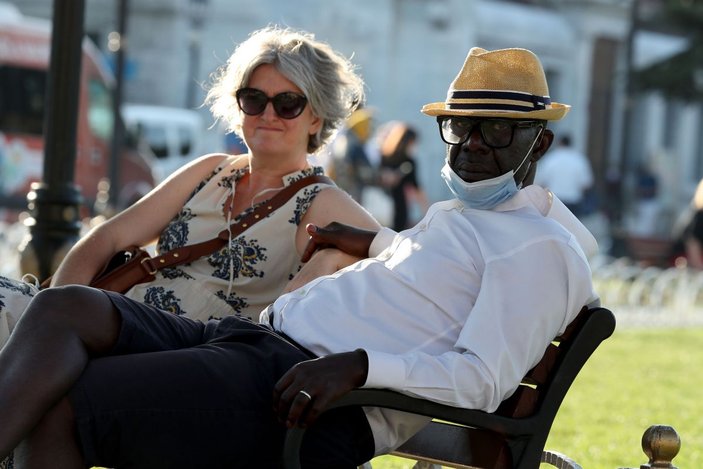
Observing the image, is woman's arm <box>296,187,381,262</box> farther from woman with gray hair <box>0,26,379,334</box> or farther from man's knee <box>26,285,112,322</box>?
man's knee <box>26,285,112,322</box>

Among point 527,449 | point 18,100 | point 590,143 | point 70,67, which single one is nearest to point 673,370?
point 70,67

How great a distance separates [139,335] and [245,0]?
26.5m

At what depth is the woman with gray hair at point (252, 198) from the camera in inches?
184

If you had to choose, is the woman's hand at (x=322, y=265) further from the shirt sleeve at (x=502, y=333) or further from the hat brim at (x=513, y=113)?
the shirt sleeve at (x=502, y=333)

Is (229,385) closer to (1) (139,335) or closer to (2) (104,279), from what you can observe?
(1) (139,335)

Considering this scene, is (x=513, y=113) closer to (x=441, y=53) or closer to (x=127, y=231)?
(x=127, y=231)

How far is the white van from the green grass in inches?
519

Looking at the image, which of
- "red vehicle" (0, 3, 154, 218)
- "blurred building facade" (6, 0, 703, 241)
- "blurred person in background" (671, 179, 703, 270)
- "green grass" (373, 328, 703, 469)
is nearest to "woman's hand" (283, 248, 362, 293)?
"green grass" (373, 328, 703, 469)

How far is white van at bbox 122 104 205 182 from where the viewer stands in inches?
993

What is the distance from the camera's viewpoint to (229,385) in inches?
135

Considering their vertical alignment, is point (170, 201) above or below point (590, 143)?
above

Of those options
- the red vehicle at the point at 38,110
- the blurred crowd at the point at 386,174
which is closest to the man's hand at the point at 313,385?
the blurred crowd at the point at 386,174

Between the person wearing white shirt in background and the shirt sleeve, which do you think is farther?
the person wearing white shirt in background

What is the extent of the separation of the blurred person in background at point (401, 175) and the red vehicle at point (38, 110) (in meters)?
6.43
